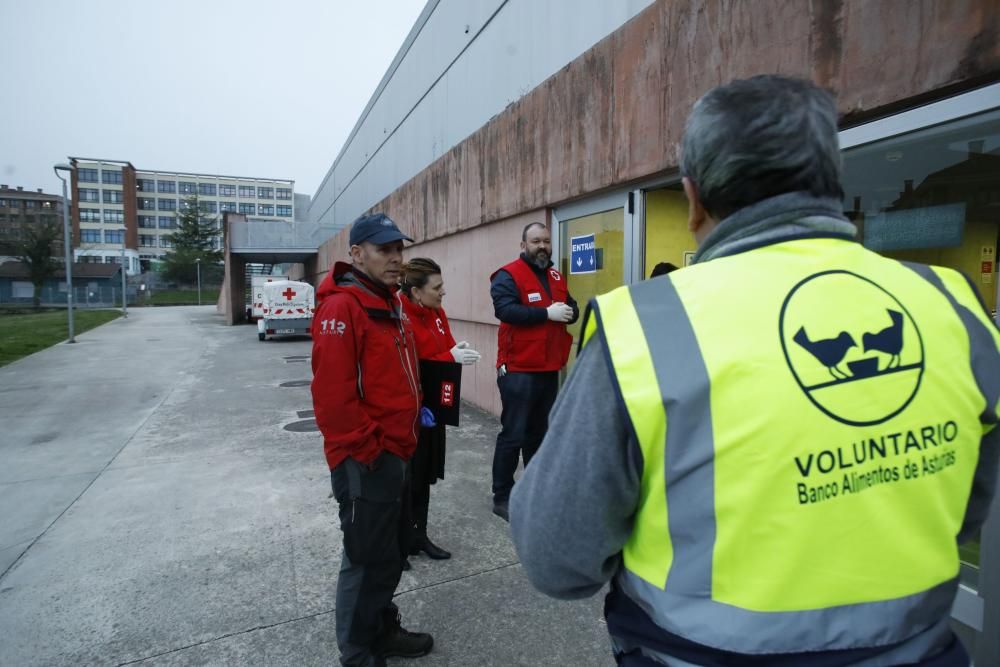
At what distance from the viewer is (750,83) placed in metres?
1.03

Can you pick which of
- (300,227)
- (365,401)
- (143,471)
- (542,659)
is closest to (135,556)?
(143,471)

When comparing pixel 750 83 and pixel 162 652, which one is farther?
pixel 162 652

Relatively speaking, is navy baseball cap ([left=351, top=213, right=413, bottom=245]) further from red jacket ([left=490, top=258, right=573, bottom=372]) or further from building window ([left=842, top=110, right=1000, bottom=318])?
building window ([left=842, top=110, right=1000, bottom=318])

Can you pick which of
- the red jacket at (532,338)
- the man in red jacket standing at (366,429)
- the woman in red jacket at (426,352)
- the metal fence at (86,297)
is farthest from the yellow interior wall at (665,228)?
the metal fence at (86,297)

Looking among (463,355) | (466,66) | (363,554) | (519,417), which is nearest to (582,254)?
(519,417)

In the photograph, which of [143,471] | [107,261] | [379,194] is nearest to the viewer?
[143,471]

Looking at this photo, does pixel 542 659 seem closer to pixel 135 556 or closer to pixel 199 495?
pixel 135 556

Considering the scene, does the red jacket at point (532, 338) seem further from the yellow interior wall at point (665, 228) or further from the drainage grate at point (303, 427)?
the drainage grate at point (303, 427)

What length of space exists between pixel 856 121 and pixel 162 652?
14.1 ft

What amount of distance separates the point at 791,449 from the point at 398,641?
7.96ft

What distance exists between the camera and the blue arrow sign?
17.8 feet

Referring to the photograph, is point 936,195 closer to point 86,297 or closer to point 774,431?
point 774,431

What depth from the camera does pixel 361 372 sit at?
255 cm

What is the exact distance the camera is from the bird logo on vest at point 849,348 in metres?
0.88
